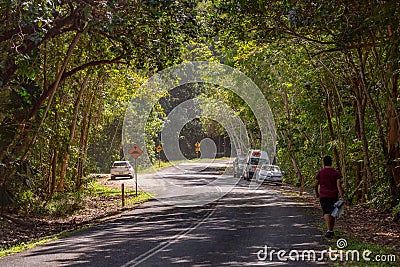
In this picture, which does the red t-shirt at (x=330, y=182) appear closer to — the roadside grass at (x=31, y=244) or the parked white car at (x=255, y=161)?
the roadside grass at (x=31, y=244)

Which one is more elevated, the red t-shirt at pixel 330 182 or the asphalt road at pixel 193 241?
the red t-shirt at pixel 330 182

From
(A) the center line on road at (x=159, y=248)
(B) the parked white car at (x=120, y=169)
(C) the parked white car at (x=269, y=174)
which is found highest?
(B) the parked white car at (x=120, y=169)

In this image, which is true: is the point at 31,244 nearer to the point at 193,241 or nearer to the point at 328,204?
the point at 193,241

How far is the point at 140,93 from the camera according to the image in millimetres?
36594

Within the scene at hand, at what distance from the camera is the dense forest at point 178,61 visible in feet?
52.3

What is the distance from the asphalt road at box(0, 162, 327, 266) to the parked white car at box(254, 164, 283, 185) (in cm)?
2057

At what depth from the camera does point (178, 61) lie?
19.8m

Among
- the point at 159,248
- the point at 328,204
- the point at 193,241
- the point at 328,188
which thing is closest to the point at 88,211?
the point at 193,241

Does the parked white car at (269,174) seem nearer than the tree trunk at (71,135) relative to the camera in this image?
No

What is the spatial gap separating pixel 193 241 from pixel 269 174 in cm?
3064

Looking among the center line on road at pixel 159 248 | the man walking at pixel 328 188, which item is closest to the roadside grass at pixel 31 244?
the center line on road at pixel 159 248

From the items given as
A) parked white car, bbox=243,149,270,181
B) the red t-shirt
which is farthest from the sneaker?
parked white car, bbox=243,149,270,181

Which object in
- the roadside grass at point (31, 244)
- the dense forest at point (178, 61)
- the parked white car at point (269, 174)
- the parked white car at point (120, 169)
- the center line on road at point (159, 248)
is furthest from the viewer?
the parked white car at point (120, 169)

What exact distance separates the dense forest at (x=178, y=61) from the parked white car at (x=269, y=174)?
1029 centimetres
